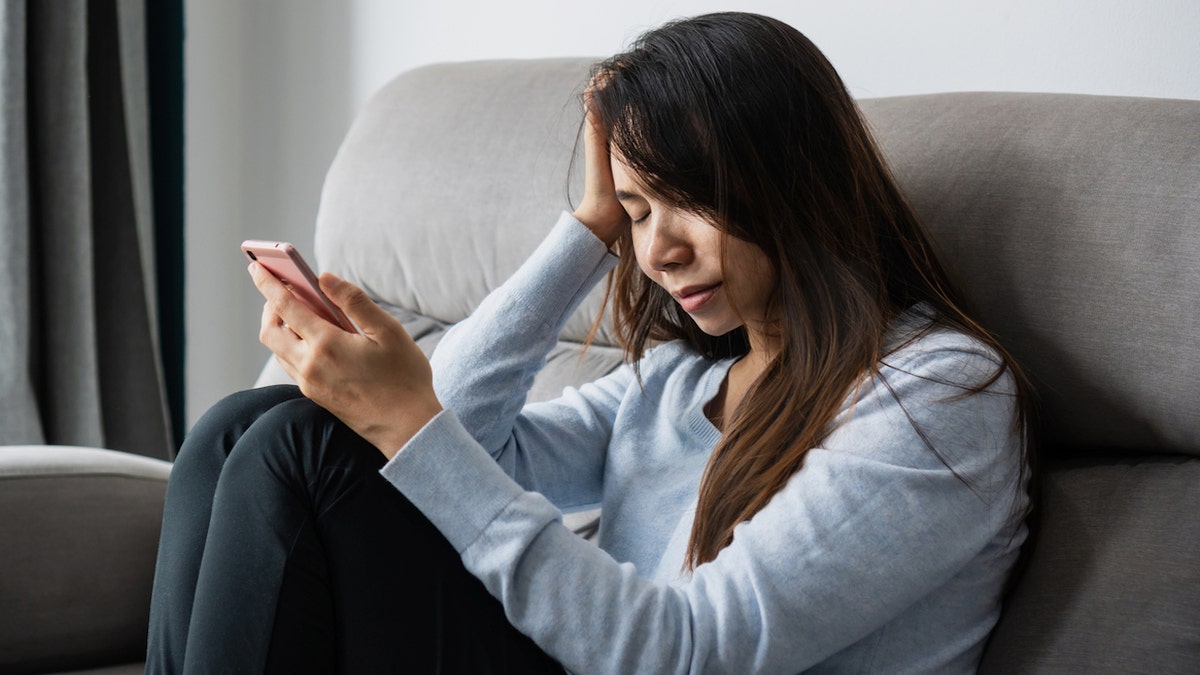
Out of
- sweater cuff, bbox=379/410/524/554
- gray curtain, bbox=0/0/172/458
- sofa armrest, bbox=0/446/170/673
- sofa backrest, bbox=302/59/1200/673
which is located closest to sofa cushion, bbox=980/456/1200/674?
sofa backrest, bbox=302/59/1200/673

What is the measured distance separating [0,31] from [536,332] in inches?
49.0

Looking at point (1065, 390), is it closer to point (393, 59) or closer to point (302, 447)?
point (302, 447)

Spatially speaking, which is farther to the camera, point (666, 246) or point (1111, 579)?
point (666, 246)

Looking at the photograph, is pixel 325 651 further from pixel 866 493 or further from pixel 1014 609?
pixel 1014 609

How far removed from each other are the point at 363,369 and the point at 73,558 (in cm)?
52

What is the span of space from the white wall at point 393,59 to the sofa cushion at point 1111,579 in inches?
18.1

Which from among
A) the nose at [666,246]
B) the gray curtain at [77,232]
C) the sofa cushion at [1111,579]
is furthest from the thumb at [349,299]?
the gray curtain at [77,232]

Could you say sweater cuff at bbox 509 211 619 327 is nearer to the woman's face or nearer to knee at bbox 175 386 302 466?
the woman's face

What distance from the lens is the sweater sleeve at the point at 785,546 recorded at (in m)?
0.79

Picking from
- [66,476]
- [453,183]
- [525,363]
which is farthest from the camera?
[453,183]

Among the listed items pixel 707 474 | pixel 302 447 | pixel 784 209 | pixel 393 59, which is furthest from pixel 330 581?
pixel 393 59

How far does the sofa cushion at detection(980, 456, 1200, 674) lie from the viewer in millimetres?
Result: 795

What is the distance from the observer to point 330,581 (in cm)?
83

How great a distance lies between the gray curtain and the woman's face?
1.31 m
